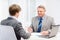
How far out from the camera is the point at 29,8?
14.1 ft

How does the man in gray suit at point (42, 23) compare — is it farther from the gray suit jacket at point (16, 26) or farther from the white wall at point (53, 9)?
the gray suit jacket at point (16, 26)

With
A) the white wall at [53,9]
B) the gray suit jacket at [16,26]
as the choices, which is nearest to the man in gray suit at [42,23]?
the white wall at [53,9]

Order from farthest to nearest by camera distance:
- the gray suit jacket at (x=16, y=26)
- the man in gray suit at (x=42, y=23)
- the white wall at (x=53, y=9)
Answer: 1. the white wall at (x=53, y=9)
2. the man in gray suit at (x=42, y=23)
3. the gray suit jacket at (x=16, y=26)

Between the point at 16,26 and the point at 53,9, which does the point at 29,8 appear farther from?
the point at 16,26

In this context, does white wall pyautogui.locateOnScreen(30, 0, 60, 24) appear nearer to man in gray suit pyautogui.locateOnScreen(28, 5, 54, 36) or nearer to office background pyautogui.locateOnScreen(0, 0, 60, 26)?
office background pyautogui.locateOnScreen(0, 0, 60, 26)

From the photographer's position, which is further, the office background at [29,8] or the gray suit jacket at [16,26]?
the office background at [29,8]

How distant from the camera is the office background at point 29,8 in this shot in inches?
163

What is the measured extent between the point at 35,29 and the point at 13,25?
3.94 feet

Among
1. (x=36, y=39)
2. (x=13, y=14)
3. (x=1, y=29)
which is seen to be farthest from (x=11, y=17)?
(x=36, y=39)

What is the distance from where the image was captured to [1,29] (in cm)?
212

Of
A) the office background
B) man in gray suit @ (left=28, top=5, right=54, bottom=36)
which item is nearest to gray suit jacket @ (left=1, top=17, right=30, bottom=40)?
man in gray suit @ (left=28, top=5, right=54, bottom=36)


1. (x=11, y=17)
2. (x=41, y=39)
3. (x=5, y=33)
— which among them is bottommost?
(x=41, y=39)

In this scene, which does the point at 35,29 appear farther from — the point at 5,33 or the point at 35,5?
the point at 5,33

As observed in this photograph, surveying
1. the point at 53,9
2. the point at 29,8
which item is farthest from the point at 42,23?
the point at 29,8
